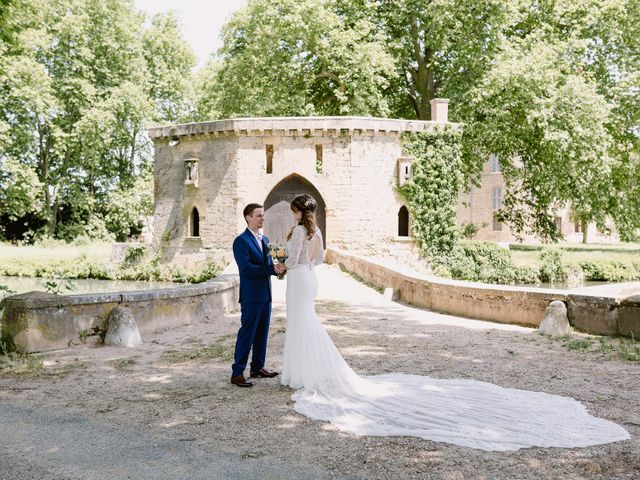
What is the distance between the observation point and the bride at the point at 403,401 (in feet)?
13.1

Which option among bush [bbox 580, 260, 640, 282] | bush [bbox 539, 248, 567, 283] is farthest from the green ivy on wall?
bush [bbox 580, 260, 640, 282]

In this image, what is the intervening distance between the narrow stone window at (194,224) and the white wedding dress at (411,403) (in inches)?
707

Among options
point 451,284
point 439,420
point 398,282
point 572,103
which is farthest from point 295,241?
point 572,103

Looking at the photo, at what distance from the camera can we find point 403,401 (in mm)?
4711

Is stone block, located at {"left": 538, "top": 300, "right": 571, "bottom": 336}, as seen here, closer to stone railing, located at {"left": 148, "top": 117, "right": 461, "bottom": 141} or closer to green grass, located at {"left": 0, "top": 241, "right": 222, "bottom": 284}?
stone railing, located at {"left": 148, "top": 117, "right": 461, "bottom": 141}

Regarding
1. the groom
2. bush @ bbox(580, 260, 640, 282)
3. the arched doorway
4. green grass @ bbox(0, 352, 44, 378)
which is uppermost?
the arched doorway

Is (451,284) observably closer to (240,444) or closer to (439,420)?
(439,420)

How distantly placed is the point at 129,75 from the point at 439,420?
1337 inches

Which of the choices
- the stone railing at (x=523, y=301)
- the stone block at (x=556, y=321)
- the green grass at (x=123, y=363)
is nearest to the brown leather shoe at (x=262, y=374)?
the green grass at (x=123, y=363)

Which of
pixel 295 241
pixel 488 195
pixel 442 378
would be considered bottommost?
pixel 442 378

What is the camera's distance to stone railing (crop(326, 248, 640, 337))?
24.0 ft

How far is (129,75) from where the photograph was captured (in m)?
34.5

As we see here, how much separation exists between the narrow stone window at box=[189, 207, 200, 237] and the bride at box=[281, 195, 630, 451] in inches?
705

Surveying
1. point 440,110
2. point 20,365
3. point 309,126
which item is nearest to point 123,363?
point 20,365
